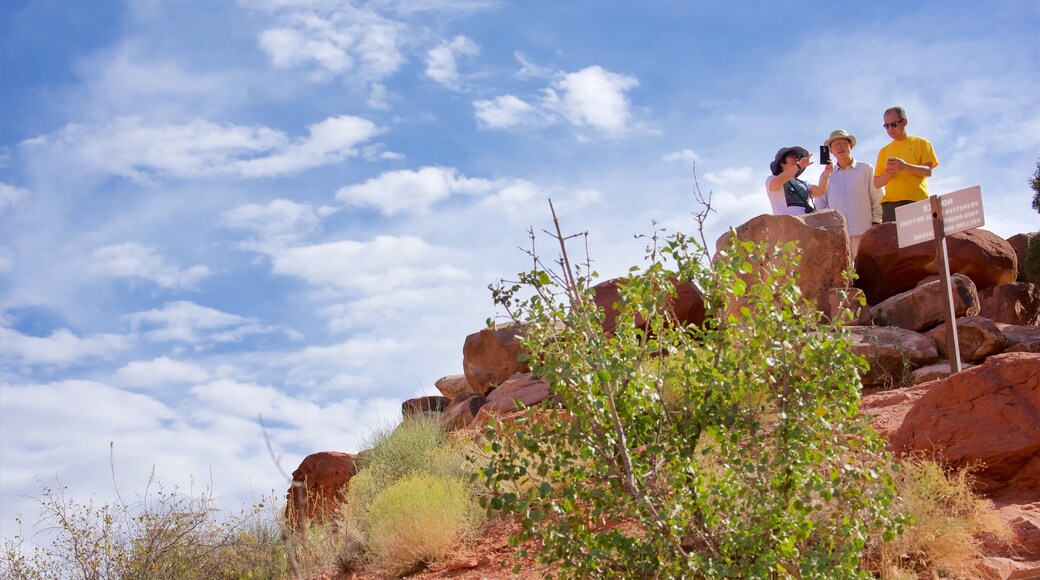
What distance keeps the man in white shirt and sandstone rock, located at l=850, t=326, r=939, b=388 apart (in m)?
2.78

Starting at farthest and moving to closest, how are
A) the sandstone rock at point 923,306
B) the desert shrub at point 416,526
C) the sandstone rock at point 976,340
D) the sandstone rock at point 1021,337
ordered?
the sandstone rock at point 923,306, the sandstone rock at point 1021,337, the sandstone rock at point 976,340, the desert shrub at point 416,526

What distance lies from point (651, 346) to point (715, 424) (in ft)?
1.65

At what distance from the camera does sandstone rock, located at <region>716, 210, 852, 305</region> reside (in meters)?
12.3

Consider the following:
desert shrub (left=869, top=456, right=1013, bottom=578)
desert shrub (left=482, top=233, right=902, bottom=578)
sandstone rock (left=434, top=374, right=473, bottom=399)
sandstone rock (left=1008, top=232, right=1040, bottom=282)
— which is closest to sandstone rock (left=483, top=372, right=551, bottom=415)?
sandstone rock (left=434, top=374, right=473, bottom=399)

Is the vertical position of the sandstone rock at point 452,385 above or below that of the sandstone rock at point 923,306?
below

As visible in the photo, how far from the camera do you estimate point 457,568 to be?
718 centimetres

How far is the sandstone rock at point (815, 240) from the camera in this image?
1229cm

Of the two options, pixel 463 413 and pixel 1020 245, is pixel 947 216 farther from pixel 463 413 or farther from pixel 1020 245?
pixel 1020 245

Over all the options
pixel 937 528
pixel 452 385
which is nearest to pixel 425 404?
pixel 452 385

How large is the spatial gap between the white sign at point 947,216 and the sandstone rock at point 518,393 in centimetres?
446

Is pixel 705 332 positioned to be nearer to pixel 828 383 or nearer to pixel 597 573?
pixel 828 383

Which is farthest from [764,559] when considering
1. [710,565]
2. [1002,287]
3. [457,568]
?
[1002,287]

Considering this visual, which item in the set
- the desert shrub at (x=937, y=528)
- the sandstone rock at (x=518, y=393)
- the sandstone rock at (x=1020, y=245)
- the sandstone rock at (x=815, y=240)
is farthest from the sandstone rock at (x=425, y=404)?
the desert shrub at (x=937, y=528)

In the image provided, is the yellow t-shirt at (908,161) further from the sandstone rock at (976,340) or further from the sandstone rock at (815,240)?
the sandstone rock at (976,340)
